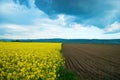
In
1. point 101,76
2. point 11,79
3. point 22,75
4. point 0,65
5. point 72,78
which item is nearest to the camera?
point 11,79

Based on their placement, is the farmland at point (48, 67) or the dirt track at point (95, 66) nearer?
the farmland at point (48, 67)

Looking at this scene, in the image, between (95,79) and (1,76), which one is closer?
(1,76)

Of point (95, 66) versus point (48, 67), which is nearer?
point (48, 67)

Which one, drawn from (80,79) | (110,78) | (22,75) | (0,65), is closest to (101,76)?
(110,78)

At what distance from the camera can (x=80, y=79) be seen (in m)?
12.8

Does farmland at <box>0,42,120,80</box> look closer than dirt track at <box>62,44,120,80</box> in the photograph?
Yes

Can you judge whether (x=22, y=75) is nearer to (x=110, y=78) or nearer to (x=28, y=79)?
(x=28, y=79)

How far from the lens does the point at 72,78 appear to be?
11.4 meters

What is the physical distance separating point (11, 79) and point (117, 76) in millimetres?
9297

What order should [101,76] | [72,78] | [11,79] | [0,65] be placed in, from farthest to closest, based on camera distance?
[101,76] → [72,78] → [0,65] → [11,79]

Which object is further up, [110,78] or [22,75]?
[22,75]

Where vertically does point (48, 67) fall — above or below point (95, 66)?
above

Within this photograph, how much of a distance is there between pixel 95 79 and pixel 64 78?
3.00 meters

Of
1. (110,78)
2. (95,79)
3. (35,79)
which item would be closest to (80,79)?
(95,79)
